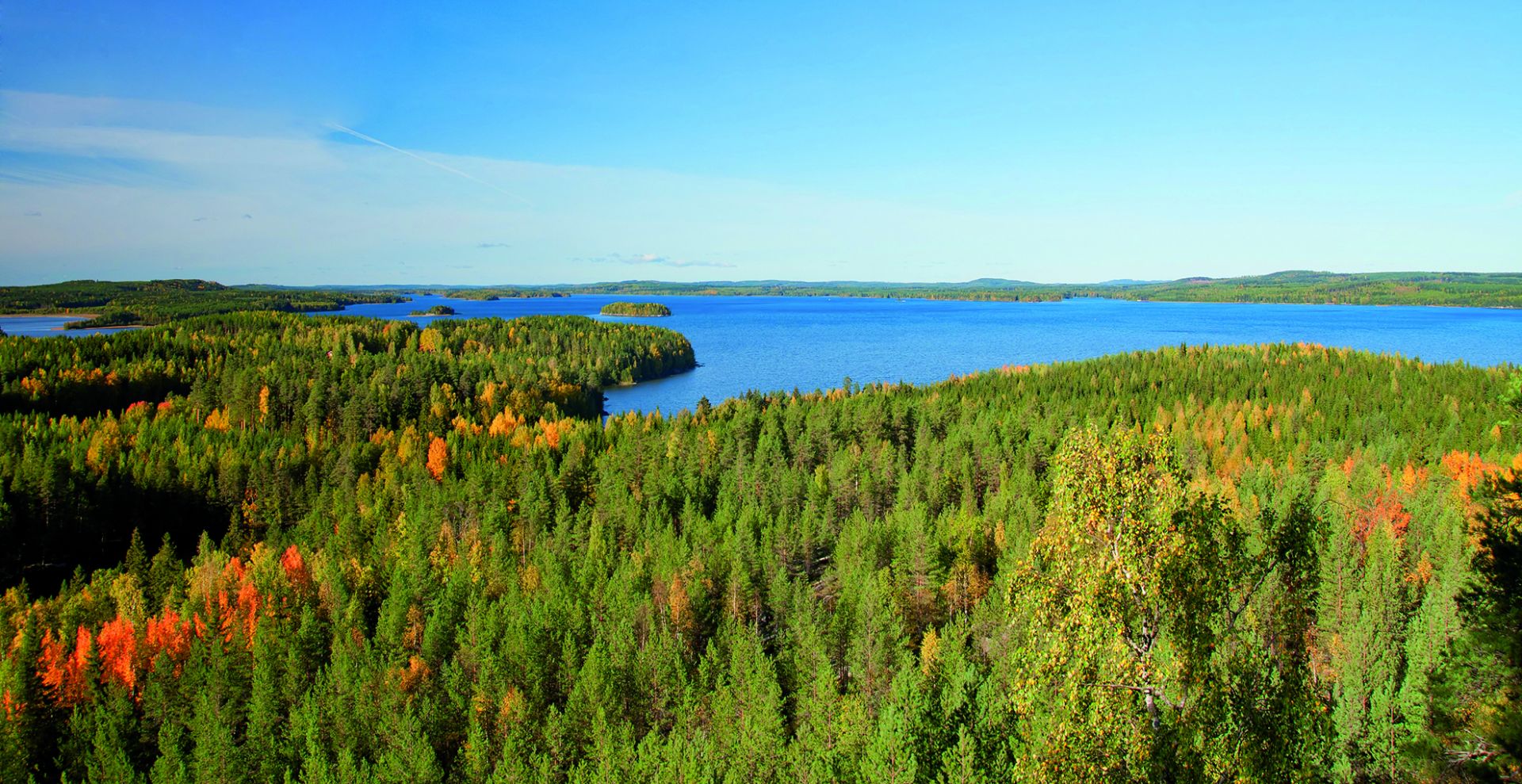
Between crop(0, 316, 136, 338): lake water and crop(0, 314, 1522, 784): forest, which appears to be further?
crop(0, 316, 136, 338): lake water

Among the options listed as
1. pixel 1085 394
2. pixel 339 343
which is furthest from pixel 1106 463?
pixel 339 343

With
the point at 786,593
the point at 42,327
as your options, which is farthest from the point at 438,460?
the point at 42,327

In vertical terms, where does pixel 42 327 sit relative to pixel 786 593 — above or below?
above

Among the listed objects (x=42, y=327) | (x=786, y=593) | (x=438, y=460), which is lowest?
(x=786, y=593)

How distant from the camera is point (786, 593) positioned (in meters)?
36.7

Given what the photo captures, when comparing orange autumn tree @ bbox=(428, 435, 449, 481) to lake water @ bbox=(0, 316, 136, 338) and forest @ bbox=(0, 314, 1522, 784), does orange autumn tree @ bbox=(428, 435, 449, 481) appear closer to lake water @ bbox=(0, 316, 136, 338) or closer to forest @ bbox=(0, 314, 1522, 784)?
forest @ bbox=(0, 314, 1522, 784)

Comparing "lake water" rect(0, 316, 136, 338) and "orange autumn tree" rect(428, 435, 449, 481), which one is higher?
"lake water" rect(0, 316, 136, 338)

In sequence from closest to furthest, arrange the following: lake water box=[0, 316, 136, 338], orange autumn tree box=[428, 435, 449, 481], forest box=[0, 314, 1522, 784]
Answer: forest box=[0, 314, 1522, 784]
orange autumn tree box=[428, 435, 449, 481]
lake water box=[0, 316, 136, 338]

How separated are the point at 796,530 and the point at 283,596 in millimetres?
25199

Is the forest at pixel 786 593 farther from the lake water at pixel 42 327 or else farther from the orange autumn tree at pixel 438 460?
the lake water at pixel 42 327

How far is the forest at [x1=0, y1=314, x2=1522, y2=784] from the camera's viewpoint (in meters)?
10.6

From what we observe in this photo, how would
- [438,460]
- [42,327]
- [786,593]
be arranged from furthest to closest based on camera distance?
[42,327], [438,460], [786,593]

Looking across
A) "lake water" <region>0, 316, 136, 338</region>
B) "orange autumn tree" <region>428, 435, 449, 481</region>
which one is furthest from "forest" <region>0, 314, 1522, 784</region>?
"lake water" <region>0, 316, 136, 338</region>

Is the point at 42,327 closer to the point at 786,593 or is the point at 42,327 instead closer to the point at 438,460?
the point at 438,460
